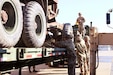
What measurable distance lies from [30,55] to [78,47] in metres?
4.72

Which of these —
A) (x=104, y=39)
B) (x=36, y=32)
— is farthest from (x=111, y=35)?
(x=36, y=32)

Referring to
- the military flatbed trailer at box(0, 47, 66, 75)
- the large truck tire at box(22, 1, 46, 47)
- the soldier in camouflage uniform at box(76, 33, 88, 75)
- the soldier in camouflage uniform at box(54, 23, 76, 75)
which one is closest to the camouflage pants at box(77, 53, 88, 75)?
the soldier in camouflage uniform at box(76, 33, 88, 75)

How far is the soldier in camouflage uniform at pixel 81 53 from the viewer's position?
28.5 ft

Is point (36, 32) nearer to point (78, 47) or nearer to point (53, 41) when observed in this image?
point (53, 41)

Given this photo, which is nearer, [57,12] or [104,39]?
[57,12]

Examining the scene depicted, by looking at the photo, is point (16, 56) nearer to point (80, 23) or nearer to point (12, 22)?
point (12, 22)

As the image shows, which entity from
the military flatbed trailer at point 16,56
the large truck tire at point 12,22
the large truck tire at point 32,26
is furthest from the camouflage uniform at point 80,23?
the large truck tire at point 12,22

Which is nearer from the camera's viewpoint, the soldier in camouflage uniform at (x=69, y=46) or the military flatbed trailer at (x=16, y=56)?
the military flatbed trailer at (x=16, y=56)

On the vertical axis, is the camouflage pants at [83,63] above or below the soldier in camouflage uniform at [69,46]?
below

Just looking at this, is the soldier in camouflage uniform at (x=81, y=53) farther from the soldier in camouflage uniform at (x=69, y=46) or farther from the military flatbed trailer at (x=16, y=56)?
the military flatbed trailer at (x=16, y=56)

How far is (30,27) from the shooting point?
15.8 feet

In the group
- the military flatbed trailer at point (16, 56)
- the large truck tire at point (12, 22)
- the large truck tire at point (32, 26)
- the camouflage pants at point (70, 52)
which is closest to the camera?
the military flatbed trailer at point (16, 56)

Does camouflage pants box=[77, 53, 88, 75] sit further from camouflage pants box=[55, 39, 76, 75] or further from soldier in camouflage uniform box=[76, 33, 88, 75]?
camouflage pants box=[55, 39, 76, 75]

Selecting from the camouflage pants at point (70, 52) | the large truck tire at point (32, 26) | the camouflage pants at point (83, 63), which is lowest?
the camouflage pants at point (83, 63)
